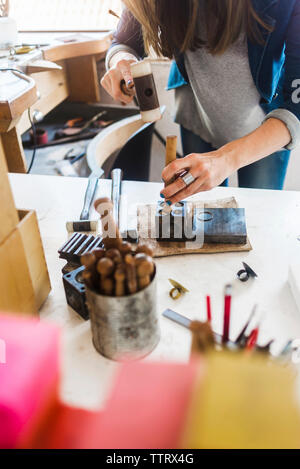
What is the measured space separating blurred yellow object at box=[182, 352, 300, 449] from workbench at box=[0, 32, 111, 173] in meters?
1.19

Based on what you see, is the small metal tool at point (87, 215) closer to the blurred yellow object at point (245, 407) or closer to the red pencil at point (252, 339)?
the red pencil at point (252, 339)

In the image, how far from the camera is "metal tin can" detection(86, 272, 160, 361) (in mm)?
557

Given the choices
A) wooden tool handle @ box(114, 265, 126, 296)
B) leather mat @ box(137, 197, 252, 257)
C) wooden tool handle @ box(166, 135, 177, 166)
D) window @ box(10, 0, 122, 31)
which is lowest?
leather mat @ box(137, 197, 252, 257)

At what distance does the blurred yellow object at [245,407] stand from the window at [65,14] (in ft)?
9.10

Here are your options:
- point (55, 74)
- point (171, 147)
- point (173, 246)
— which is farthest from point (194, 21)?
point (55, 74)

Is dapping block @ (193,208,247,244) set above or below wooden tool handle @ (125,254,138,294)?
below

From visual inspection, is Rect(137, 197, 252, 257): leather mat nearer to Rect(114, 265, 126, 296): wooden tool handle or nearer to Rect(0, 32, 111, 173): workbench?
Rect(114, 265, 126, 296): wooden tool handle

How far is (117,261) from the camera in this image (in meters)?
0.55

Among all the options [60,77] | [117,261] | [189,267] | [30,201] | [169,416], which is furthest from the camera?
[60,77]

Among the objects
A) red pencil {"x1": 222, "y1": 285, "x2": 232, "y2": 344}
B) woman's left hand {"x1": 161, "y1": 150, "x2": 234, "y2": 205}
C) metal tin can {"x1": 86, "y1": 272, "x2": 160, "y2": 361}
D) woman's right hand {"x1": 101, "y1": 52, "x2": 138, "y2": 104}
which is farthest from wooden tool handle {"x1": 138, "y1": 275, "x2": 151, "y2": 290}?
woman's right hand {"x1": 101, "y1": 52, "x2": 138, "y2": 104}

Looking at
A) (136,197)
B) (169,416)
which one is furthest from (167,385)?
(136,197)

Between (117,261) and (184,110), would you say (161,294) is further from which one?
(184,110)

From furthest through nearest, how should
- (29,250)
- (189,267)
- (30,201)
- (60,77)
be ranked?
(60,77) < (30,201) < (189,267) < (29,250)
